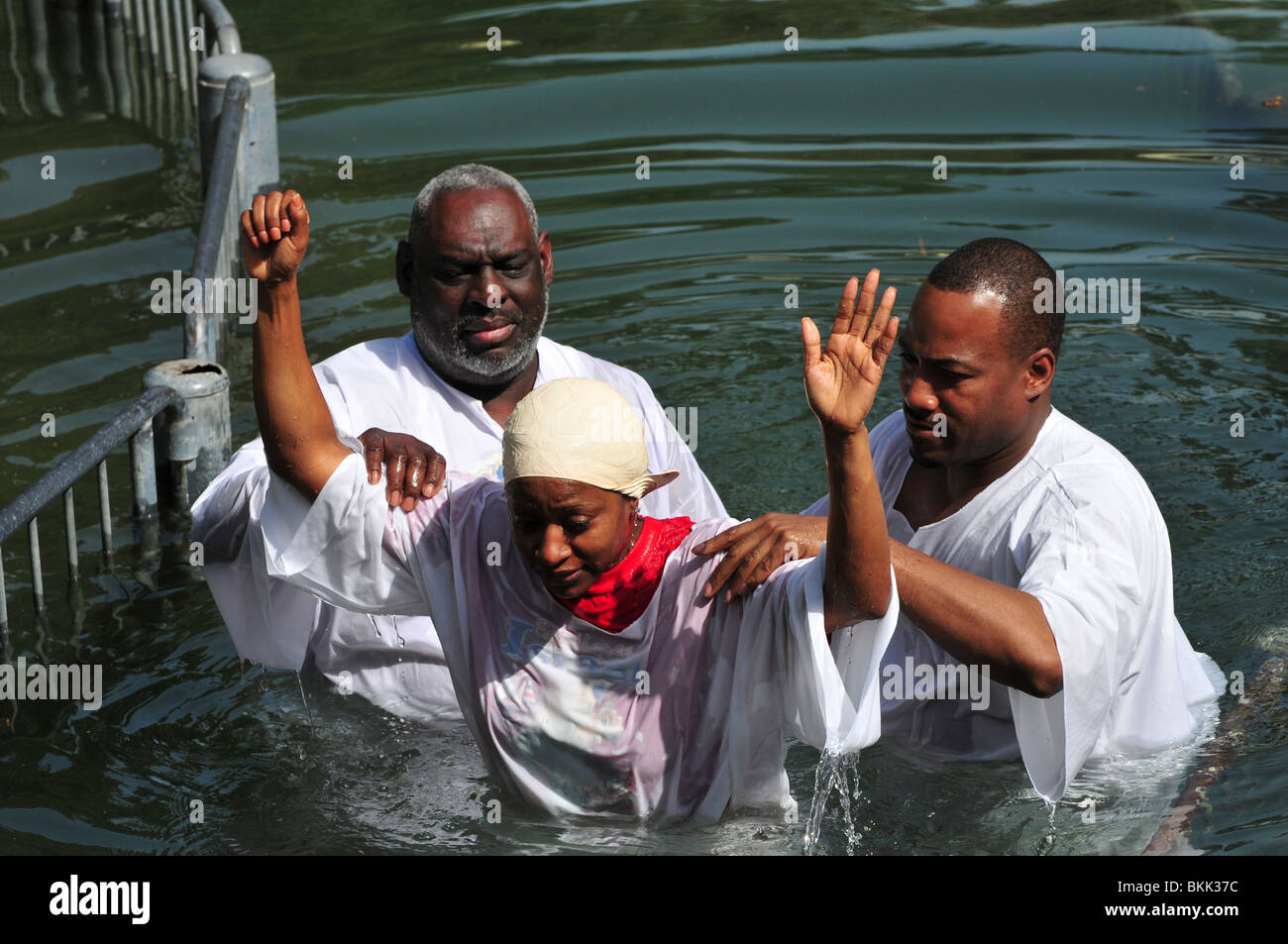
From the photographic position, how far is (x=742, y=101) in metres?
11.8

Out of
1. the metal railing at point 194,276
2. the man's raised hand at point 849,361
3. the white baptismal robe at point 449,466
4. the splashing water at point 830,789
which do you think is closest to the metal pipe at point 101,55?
the metal railing at point 194,276

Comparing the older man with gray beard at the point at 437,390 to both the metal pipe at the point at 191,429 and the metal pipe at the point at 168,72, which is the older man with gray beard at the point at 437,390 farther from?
the metal pipe at the point at 168,72

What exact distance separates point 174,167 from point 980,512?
780 cm

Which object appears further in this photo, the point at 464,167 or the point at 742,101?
the point at 742,101

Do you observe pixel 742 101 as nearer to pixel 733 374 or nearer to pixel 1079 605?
pixel 733 374

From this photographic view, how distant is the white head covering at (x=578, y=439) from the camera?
3590mm

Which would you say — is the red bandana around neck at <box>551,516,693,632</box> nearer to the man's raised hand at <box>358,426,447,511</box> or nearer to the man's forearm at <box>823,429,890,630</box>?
the man's raised hand at <box>358,426,447,511</box>

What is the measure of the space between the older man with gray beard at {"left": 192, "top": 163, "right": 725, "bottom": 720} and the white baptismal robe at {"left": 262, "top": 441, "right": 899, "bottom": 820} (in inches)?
34.4

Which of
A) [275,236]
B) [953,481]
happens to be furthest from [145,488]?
[953,481]

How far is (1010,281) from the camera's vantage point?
4305 mm

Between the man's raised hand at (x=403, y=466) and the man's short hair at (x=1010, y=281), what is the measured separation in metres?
1.40

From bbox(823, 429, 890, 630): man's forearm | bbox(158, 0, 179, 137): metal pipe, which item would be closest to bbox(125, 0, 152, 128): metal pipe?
bbox(158, 0, 179, 137): metal pipe

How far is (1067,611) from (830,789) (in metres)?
1.02
